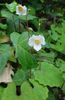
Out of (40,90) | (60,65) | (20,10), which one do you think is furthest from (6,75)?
(20,10)

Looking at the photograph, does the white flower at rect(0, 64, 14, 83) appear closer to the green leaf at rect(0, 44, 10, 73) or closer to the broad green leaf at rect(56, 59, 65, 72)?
the green leaf at rect(0, 44, 10, 73)

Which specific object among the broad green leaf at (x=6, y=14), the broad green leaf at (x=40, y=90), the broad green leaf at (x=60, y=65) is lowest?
the broad green leaf at (x=60, y=65)

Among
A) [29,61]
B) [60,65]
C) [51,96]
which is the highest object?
[29,61]

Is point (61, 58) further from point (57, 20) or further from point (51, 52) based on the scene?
point (57, 20)

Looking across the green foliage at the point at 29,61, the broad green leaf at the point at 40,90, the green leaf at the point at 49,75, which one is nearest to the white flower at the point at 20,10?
the green foliage at the point at 29,61

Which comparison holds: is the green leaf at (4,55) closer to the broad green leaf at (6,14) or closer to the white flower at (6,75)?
the white flower at (6,75)

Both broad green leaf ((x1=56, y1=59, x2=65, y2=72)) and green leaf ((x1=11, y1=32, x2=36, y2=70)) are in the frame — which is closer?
green leaf ((x1=11, y1=32, x2=36, y2=70))

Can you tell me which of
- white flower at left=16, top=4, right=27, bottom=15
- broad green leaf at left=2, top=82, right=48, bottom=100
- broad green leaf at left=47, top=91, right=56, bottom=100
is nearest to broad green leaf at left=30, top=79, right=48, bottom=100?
broad green leaf at left=2, top=82, right=48, bottom=100

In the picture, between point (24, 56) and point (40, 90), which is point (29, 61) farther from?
point (40, 90)
